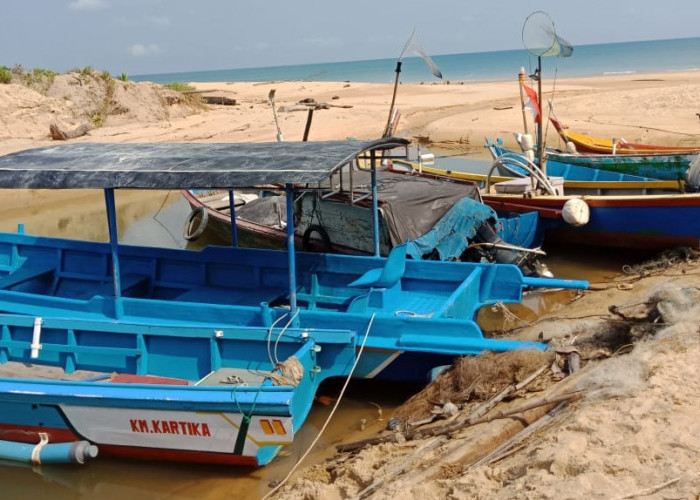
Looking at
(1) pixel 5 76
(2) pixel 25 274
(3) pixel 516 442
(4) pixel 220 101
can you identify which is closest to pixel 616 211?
(3) pixel 516 442

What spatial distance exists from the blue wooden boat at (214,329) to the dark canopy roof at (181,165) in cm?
2

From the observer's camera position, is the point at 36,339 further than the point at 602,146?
No

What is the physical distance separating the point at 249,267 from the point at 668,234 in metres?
6.42

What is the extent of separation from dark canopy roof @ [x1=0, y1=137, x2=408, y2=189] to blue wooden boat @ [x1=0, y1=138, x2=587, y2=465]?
0.06ft

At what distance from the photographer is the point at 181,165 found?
23.4 ft

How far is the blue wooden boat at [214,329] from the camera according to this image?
6.05 meters

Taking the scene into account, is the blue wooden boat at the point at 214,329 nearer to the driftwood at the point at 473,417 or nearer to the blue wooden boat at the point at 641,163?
the driftwood at the point at 473,417

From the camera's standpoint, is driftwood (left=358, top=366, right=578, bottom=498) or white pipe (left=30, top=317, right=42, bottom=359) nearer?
driftwood (left=358, top=366, right=578, bottom=498)

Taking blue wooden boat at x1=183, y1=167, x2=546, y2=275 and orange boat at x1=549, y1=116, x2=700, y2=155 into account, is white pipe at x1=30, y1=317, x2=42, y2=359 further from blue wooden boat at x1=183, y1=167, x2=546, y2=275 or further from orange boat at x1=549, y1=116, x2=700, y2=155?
orange boat at x1=549, y1=116, x2=700, y2=155

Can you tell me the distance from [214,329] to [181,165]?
166 centimetres

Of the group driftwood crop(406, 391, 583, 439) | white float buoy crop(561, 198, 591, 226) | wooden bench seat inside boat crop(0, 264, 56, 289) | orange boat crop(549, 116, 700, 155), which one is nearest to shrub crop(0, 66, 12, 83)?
wooden bench seat inside boat crop(0, 264, 56, 289)

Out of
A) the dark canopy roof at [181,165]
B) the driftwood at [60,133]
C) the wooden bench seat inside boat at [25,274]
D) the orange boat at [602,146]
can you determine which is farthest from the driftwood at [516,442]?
the driftwood at [60,133]

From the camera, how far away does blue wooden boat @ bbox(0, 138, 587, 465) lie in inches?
238

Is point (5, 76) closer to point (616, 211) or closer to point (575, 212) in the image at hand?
point (575, 212)
